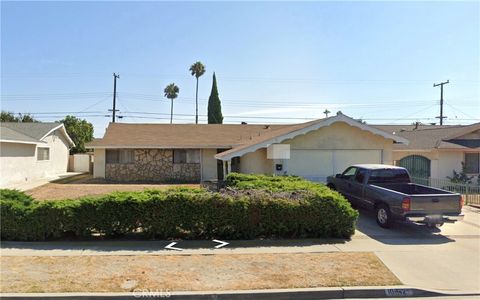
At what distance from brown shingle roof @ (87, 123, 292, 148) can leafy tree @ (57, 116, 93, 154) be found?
1267 cm

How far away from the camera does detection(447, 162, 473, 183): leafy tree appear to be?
20.1 m

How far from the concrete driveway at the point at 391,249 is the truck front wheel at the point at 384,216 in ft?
1.25

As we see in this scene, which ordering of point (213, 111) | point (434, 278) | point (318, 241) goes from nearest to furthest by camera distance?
point (434, 278) < point (318, 241) < point (213, 111)

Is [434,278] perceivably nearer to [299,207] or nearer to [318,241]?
[318,241]

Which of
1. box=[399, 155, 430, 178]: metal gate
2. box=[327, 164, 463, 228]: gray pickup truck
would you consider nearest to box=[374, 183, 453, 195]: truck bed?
box=[327, 164, 463, 228]: gray pickup truck

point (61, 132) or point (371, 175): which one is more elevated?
point (61, 132)

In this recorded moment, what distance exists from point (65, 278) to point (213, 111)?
38269mm

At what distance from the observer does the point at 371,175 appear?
10.7 metres

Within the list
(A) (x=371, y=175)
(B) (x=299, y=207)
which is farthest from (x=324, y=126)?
(B) (x=299, y=207)

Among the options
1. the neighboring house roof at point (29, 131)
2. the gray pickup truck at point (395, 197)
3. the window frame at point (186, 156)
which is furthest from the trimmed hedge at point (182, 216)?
the neighboring house roof at point (29, 131)

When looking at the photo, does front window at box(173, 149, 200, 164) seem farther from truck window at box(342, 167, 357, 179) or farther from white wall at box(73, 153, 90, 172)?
white wall at box(73, 153, 90, 172)

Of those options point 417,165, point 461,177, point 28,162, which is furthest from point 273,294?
point 28,162

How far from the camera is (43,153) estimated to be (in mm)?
26219

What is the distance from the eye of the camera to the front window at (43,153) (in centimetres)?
2532
